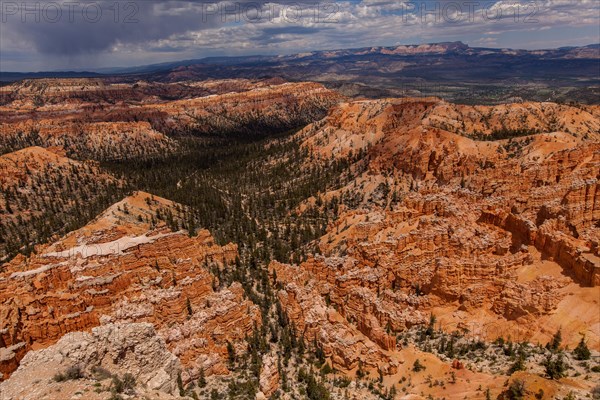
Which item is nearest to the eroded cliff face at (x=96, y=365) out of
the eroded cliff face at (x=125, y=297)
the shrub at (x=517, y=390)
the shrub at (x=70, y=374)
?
the shrub at (x=70, y=374)

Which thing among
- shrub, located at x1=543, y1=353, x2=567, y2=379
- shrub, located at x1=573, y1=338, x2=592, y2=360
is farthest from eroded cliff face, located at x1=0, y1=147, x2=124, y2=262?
shrub, located at x1=573, y1=338, x2=592, y2=360

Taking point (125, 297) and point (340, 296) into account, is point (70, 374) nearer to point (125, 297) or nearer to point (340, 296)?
point (125, 297)

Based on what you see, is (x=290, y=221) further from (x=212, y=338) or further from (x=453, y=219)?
(x=212, y=338)

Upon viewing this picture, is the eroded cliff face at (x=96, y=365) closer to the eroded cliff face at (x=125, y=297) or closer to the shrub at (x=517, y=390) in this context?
the eroded cliff face at (x=125, y=297)

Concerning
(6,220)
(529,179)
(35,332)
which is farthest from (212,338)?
(6,220)

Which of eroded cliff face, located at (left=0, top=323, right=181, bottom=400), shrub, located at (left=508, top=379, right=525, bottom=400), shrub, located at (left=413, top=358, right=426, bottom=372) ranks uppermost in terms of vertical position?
eroded cliff face, located at (left=0, top=323, right=181, bottom=400)

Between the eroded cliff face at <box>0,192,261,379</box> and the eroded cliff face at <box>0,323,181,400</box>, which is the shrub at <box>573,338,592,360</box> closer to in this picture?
the eroded cliff face at <box>0,192,261,379</box>

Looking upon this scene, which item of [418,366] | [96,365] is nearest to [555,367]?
[418,366]

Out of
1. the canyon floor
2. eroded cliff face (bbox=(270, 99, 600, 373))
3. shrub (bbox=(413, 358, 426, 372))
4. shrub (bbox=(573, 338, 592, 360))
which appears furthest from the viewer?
eroded cliff face (bbox=(270, 99, 600, 373))
